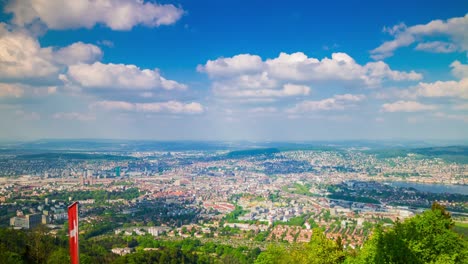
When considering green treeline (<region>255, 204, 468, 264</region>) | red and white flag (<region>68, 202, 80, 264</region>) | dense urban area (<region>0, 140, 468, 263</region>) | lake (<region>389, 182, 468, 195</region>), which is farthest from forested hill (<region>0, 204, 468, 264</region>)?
lake (<region>389, 182, 468, 195</region>)

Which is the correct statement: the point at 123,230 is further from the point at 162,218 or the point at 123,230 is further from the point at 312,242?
the point at 312,242

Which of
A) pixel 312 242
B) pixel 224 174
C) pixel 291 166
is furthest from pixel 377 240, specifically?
pixel 291 166

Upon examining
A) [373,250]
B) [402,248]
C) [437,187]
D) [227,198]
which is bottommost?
[227,198]

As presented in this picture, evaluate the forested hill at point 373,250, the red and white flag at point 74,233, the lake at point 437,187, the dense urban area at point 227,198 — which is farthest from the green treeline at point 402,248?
the lake at point 437,187

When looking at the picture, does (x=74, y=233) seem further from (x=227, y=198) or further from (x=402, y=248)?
(x=227, y=198)

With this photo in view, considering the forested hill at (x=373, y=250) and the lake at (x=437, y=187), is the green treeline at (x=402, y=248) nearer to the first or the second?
the forested hill at (x=373, y=250)

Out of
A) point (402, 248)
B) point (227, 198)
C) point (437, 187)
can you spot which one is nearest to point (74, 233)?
point (402, 248)

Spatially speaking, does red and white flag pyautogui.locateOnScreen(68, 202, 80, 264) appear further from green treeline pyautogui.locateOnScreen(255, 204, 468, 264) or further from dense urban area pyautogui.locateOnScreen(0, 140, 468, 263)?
dense urban area pyautogui.locateOnScreen(0, 140, 468, 263)

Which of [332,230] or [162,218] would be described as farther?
[162,218]
